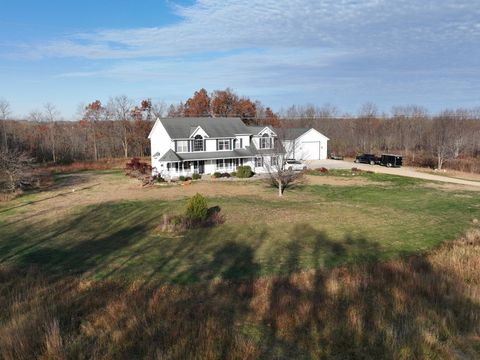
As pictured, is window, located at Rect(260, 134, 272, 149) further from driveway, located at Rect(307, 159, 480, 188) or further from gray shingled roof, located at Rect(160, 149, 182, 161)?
gray shingled roof, located at Rect(160, 149, 182, 161)

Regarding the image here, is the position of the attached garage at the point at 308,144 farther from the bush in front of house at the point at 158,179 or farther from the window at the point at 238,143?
the bush in front of house at the point at 158,179

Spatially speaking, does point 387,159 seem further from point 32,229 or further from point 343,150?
point 32,229

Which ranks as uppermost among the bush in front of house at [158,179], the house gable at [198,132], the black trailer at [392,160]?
the house gable at [198,132]

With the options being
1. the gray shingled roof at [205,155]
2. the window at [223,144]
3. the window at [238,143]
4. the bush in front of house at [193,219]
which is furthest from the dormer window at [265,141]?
the bush in front of house at [193,219]

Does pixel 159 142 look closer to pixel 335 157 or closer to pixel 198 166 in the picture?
pixel 198 166

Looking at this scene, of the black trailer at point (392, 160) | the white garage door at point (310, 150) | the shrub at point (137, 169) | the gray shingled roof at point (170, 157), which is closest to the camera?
the shrub at point (137, 169)

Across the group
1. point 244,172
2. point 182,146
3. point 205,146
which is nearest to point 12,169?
point 182,146

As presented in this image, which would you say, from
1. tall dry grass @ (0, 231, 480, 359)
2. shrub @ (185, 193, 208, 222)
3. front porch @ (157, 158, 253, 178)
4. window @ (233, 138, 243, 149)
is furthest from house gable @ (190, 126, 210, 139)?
tall dry grass @ (0, 231, 480, 359)
